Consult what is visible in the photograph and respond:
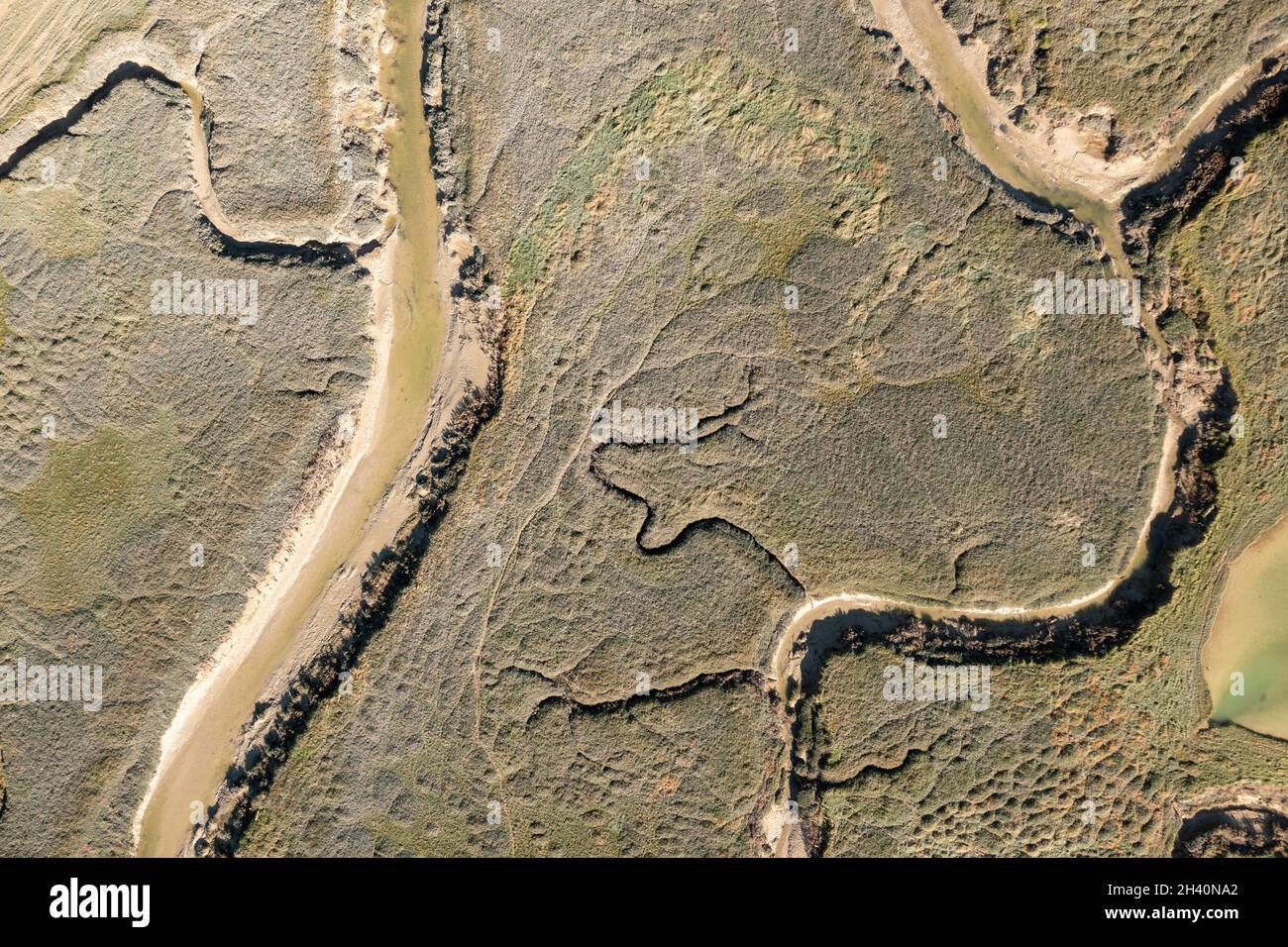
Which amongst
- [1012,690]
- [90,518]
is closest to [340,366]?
[90,518]

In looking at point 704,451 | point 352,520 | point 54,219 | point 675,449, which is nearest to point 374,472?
point 352,520

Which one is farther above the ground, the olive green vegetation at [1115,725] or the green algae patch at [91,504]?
the green algae patch at [91,504]

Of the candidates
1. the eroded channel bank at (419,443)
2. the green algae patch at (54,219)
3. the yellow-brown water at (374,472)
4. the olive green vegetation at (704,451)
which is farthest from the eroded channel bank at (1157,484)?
the green algae patch at (54,219)

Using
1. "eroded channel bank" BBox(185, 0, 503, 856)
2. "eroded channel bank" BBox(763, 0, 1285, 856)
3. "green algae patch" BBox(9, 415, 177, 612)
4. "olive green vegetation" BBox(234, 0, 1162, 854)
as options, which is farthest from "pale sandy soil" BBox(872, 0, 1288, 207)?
"green algae patch" BBox(9, 415, 177, 612)

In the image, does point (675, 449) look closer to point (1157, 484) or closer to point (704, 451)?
point (704, 451)

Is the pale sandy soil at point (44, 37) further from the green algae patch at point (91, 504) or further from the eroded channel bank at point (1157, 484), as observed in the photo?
the eroded channel bank at point (1157, 484)
